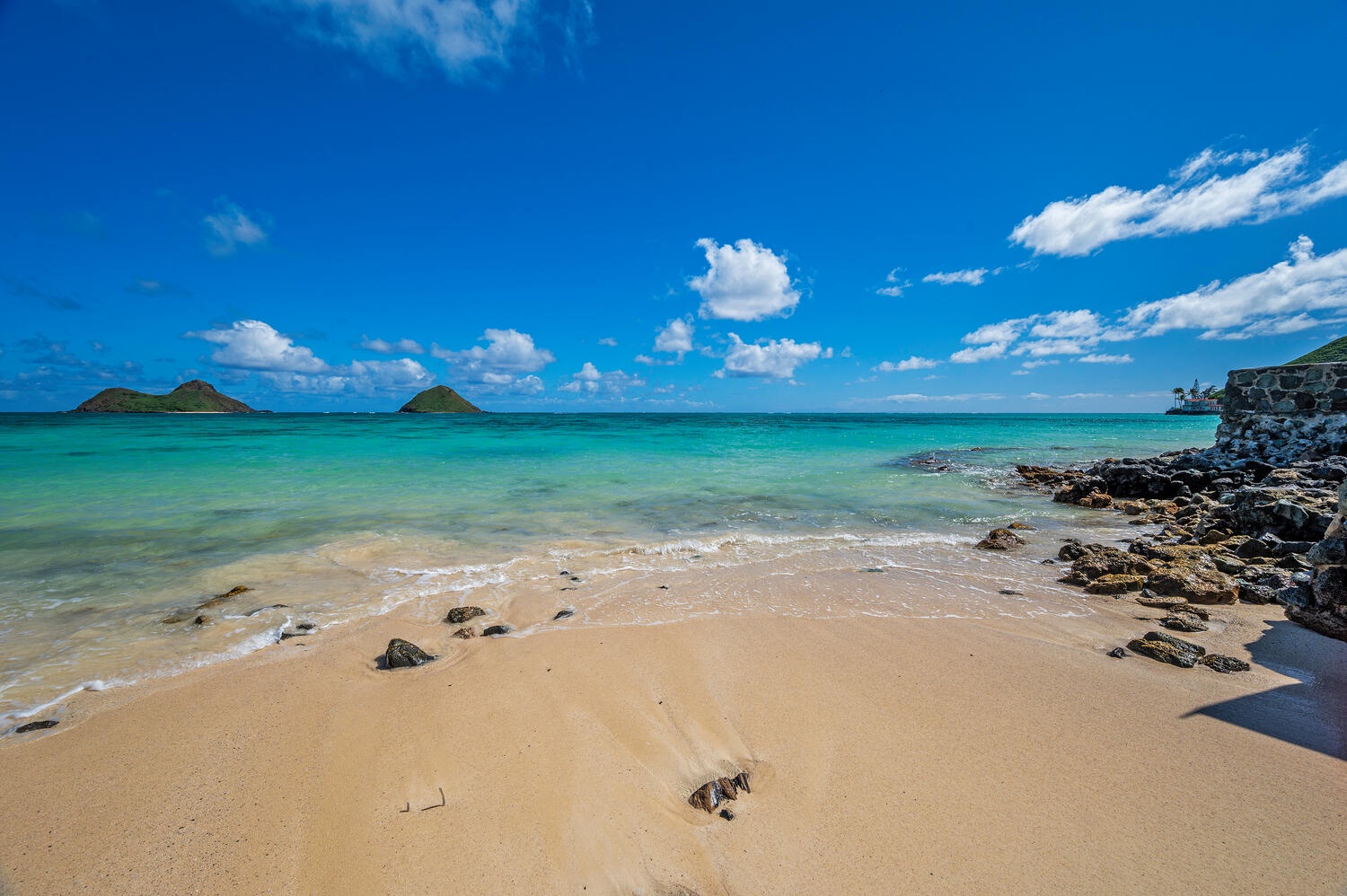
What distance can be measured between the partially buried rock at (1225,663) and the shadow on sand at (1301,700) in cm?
21

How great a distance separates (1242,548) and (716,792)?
27.6 ft

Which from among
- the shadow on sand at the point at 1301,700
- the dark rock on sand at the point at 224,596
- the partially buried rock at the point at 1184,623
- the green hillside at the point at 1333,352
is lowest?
the dark rock on sand at the point at 224,596

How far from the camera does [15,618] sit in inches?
206

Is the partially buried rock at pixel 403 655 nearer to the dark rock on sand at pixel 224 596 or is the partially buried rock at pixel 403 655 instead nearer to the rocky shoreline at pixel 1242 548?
the dark rock on sand at pixel 224 596

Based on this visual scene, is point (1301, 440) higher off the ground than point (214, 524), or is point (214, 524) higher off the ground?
point (1301, 440)

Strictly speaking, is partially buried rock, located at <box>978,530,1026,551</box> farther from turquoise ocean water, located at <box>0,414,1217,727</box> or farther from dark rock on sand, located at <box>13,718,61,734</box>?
dark rock on sand, located at <box>13,718,61,734</box>

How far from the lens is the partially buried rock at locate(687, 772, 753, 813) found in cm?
264

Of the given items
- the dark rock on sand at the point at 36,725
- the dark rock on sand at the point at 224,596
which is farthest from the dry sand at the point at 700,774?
the dark rock on sand at the point at 224,596

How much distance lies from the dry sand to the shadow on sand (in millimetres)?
18

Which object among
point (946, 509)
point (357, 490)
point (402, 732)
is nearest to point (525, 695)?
point (402, 732)

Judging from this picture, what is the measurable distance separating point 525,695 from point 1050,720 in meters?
3.63

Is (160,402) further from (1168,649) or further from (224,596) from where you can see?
(1168,649)

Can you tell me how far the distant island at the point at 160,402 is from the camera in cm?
10562

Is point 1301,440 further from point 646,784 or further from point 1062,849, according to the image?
point 646,784
